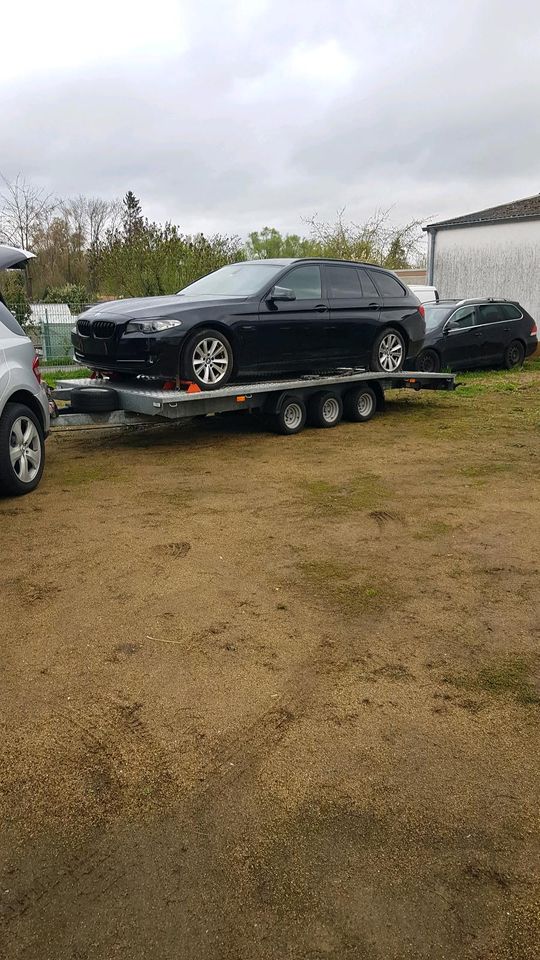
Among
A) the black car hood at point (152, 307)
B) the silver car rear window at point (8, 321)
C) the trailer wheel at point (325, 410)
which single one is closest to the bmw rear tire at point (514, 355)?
the trailer wheel at point (325, 410)

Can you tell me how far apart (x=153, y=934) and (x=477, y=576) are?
3238mm

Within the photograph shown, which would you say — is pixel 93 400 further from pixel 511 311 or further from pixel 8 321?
pixel 511 311

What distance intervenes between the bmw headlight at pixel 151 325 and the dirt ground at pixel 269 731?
234cm

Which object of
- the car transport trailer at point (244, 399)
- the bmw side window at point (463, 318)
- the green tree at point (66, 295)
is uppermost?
the green tree at point (66, 295)

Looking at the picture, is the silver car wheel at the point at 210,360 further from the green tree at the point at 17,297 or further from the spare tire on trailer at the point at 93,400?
the green tree at the point at 17,297

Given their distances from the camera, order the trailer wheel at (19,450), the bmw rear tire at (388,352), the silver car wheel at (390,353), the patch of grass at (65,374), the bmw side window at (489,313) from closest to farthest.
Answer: the trailer wheel at (19,450), the bmw rear tire at (388,352), the silver car wheel at (390,353), the patch of grass at (65,374), the bmw side window at (489,313)

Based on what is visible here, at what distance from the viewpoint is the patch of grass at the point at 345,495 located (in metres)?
6.38

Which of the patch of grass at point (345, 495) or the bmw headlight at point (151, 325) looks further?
the bmw headlight at point (151, 325)

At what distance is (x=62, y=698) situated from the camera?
338cm

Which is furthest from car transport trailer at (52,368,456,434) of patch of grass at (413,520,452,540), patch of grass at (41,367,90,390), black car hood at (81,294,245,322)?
patch of grass at (41,367,90,390)

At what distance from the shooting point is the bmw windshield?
9.08 m

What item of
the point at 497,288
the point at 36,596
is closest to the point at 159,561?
the point at 36,596

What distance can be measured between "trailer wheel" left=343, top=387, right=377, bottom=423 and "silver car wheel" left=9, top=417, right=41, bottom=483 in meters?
4.87

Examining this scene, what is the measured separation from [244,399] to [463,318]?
884 cm
